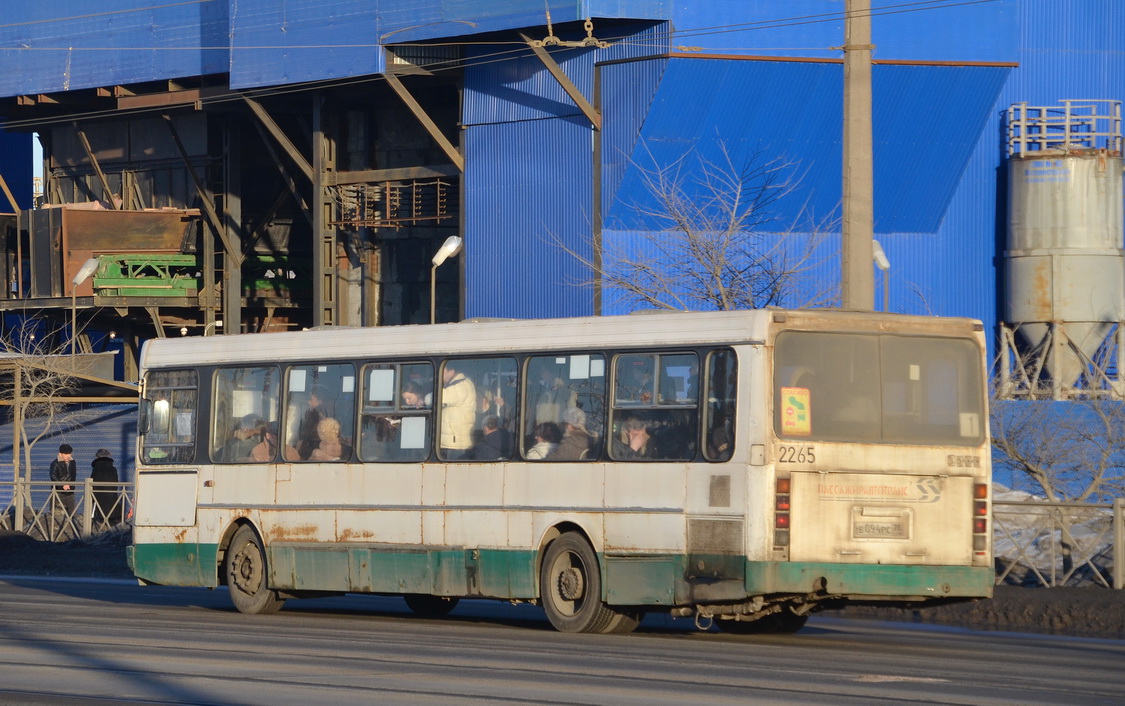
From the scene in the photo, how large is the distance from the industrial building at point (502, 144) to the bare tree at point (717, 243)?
0.19 metres

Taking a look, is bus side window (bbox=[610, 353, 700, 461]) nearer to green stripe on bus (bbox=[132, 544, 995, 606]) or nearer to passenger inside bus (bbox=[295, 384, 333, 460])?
green stripe on bus (bbox=[132, 544, 995, 606])

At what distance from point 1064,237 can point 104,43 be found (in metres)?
21.8

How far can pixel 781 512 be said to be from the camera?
13.2 m

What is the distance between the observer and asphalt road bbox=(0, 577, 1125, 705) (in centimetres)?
1009

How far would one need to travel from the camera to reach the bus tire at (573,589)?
14.2 metres

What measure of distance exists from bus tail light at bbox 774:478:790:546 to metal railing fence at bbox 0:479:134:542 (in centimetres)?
1846

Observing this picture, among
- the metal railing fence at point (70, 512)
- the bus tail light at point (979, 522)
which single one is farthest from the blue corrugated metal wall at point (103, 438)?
the bus tail light at point (979, 522)

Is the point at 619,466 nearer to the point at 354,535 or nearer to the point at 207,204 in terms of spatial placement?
the point at 354,535

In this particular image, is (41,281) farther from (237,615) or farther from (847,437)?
(847,437)

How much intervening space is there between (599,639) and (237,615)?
4.67 metres

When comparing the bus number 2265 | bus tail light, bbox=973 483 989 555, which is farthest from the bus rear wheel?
bus tail light, bbox=973 483 989 555

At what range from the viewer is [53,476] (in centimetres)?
3064

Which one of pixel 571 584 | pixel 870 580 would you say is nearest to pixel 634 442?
pixel 571 584

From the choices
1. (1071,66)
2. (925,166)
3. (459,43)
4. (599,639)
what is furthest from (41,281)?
(599,639)
